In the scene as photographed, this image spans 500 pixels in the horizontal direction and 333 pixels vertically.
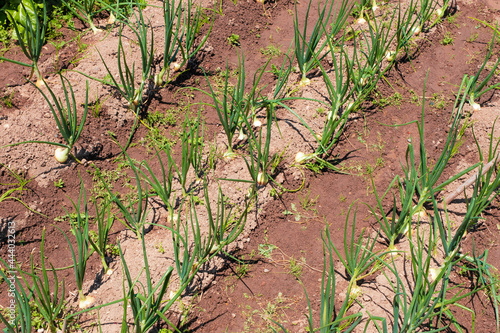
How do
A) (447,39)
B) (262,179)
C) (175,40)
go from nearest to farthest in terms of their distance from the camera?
(262,179) → (175,40) → (447,39)

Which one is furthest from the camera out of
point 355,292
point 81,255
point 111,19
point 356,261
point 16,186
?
point 111,19

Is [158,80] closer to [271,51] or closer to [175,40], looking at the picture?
[175,40]

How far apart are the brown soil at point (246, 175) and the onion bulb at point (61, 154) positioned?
44mm

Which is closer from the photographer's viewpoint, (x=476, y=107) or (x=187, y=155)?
(x=187, y=155)

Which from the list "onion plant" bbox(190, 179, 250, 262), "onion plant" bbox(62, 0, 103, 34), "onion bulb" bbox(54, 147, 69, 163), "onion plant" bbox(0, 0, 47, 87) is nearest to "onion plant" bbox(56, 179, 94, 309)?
"onion plant" bbox(190, 179, 250, 262)

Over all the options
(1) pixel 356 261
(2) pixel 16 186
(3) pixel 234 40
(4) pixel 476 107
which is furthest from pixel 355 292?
(3) pixel 234 40

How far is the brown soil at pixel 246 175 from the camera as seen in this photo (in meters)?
2.31

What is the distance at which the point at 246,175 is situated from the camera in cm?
271

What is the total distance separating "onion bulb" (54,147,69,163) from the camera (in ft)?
8.60

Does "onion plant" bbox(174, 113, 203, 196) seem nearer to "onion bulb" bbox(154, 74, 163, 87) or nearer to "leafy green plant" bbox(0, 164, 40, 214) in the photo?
"onion bulb" bbox(154, 74, 163, 87)

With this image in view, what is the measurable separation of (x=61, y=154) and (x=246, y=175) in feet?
3.93

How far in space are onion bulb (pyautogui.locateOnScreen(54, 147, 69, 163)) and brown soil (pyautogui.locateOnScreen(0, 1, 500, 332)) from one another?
1.7 inches

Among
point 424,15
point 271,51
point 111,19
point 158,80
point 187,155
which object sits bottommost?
point 187,155

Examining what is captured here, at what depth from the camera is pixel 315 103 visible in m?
3.10
